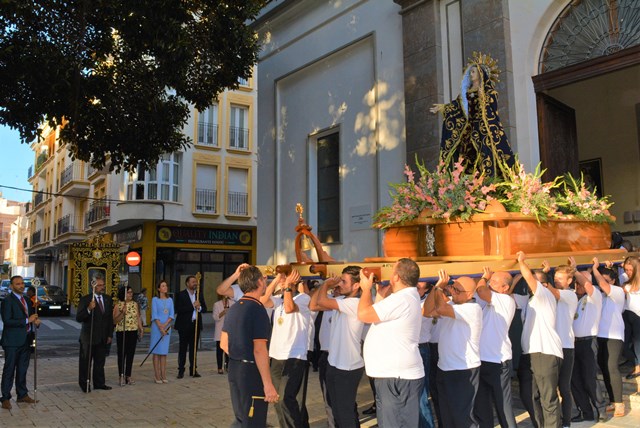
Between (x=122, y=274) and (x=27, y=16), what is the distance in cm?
2371

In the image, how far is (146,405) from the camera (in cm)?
856

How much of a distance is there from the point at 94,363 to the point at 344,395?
570 cm

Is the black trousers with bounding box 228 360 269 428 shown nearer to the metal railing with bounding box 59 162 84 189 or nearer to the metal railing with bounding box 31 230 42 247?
the metal railing with bounding box 59 162 84 189

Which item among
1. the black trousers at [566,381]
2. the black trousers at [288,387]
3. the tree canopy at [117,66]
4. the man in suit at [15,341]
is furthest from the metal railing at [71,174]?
the black trousers at [566,381]

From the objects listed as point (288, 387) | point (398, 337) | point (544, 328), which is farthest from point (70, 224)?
point (398, 337)

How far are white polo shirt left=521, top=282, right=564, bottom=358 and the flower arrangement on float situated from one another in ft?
2.66

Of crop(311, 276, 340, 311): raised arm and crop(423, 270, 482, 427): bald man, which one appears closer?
crop(423, 270, 482, 427): bald man

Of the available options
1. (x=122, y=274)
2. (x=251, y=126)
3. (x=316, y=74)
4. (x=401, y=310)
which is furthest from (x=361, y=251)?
(x=122, y=274)

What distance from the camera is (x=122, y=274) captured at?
Answer: 31688mm

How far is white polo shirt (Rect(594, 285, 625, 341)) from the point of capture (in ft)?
23.1

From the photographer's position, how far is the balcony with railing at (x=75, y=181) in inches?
1357

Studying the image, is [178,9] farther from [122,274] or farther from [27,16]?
[122,274]

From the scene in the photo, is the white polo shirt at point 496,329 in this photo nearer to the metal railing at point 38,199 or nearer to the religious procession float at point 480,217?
the religious procession float at point 480,217

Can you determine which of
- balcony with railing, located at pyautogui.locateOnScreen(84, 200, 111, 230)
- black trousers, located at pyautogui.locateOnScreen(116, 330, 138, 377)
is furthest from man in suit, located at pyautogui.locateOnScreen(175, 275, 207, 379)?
balcony with railing, located at pyautogui.locateOnScreen(84, 200, 111, 230)
